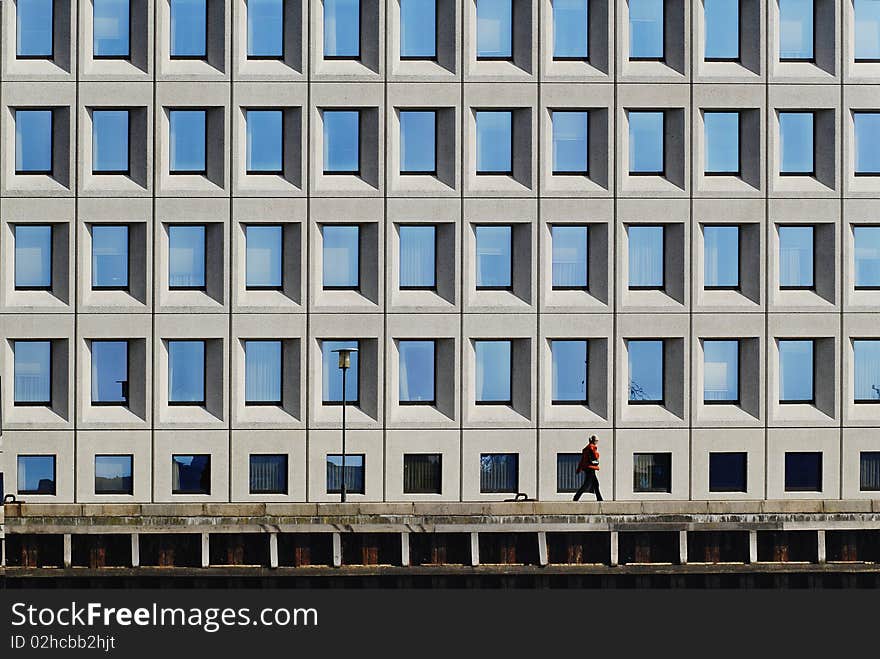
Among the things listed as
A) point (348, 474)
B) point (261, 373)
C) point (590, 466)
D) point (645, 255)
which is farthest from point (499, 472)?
point (645, 255)

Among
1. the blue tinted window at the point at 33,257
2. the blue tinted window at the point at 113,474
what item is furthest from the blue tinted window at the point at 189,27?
the blue tinted window at the point at 113,474

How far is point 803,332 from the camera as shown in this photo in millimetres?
49719

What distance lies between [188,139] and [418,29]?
7996mm

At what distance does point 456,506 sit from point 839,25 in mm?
19761

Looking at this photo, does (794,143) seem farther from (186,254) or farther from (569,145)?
(186,254)

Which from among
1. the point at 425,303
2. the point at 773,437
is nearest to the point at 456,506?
the point at 425,303

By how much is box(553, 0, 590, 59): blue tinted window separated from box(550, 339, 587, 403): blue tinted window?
359 inches

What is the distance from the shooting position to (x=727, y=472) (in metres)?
49.7

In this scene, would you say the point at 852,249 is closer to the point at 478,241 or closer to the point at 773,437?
the point at 773,437

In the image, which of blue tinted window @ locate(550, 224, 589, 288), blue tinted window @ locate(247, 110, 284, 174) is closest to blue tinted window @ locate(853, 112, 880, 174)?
blue tinted window @ locate(550, 224, 589, 288)

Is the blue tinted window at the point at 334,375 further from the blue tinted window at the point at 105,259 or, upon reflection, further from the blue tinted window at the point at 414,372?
the blue tinted window at the point at 105,259

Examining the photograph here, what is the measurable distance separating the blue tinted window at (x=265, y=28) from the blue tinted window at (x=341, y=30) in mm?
1438

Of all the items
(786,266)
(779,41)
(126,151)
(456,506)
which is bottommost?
(456,506)

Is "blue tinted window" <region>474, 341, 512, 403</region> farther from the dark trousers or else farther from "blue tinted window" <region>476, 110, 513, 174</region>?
"blue tinted window" <region>476, 110, 513, 174</region>
